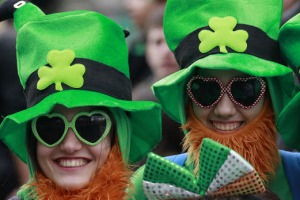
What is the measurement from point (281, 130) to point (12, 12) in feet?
4.42

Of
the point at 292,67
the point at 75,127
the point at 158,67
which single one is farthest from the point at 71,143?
the point at 158,67

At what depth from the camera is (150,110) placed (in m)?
4.25

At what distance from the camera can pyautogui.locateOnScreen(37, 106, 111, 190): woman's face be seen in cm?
410

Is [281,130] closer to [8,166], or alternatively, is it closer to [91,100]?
[91,100]

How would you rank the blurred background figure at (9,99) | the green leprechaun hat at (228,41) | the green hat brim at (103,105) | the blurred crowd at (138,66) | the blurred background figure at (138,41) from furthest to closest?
the blurred background figure at (138,41) → the blurred background figure at (9,99) → the blurred crowd at (138,66) → the green leprechaun hat at (228,41) → the green hat brim at (103,105)

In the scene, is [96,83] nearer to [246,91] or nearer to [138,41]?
[246,91]

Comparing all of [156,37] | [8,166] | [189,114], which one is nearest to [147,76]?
[156,37]

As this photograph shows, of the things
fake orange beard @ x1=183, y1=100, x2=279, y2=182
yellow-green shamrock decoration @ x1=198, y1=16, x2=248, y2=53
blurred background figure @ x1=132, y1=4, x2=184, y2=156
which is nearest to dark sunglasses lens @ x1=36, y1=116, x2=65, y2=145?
fake orange beard @ x1=183, y1=100, x2=279, y2=182

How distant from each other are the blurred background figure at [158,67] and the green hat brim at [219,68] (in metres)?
0.86

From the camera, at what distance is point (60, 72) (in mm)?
4109

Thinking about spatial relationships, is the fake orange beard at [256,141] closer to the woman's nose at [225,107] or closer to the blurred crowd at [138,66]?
the woman's nose at [225,107]

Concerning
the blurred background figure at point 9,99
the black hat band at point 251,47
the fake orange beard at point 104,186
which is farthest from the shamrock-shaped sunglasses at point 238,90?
the blurred background figure at point 9,99

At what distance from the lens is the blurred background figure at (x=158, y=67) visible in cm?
521

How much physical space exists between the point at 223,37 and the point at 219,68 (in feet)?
0.61
